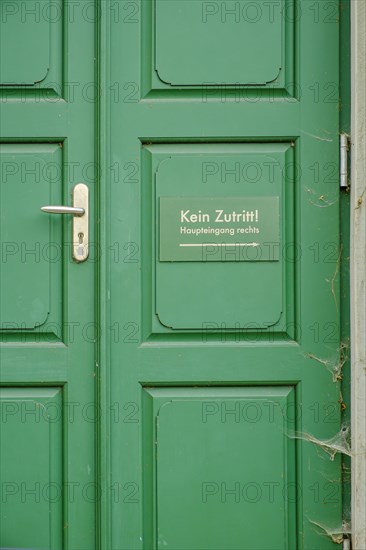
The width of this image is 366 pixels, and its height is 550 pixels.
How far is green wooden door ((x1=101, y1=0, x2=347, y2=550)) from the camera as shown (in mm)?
1810

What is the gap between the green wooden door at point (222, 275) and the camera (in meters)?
1.81

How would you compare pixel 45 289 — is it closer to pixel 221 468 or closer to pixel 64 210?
pixel 64 210

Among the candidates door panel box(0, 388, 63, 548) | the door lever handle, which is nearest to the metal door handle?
the door lever handle

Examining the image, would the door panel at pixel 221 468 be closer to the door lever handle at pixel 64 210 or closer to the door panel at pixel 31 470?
the door panel at pixel 31 470

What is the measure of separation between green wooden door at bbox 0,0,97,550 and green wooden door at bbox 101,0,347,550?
0.26ft

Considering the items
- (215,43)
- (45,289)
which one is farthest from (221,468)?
(215,43)

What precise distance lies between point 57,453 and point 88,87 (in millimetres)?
1132

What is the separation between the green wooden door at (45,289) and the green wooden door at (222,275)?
0.08m

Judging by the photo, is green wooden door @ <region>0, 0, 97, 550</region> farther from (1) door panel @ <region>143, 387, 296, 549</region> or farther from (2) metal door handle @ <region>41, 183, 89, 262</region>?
(1) door panel @ <region>143, 387, 296, 549</region>

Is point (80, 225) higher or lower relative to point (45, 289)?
higher

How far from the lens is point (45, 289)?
6.00ft

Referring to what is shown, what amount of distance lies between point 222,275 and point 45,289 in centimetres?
55

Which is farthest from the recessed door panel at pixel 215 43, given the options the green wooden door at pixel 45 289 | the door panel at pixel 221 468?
the door panel at pixel 221 468
